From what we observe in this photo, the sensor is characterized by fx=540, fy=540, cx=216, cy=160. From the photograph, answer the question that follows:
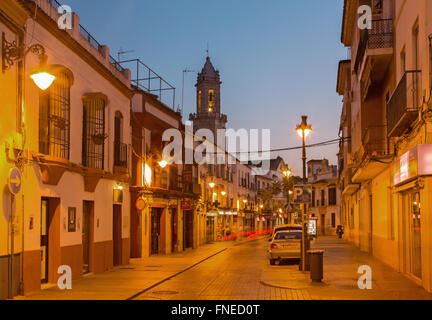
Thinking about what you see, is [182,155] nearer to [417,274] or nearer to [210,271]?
[210,271]

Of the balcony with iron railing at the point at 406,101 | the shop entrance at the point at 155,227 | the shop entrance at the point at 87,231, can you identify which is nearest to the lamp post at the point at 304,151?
the balcony with iron railing at the point at 406,101

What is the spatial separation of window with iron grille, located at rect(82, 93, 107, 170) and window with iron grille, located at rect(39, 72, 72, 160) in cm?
162

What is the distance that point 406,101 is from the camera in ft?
46.8

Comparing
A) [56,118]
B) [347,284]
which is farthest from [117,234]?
[347,284]

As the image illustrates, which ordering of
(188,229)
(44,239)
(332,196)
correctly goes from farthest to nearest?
(332,196), (188,229), (44,239)

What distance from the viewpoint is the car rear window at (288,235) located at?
22839 millimetres

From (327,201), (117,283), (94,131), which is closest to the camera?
(117,283)

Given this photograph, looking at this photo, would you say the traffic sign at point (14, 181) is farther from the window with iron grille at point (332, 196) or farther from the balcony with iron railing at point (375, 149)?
the window with iron grille at point (332, 196)

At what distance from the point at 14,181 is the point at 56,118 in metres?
3.17

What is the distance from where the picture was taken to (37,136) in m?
14.4

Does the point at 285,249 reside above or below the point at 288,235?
below

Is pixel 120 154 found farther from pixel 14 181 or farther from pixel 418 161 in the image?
pixel 418 161

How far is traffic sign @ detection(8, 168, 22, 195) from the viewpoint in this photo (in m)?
12.2
